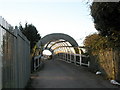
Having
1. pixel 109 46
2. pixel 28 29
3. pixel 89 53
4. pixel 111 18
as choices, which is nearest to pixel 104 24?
pixel 111 18

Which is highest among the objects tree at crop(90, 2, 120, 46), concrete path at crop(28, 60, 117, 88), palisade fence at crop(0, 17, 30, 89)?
tree at crop(90, 2, 120, 46)

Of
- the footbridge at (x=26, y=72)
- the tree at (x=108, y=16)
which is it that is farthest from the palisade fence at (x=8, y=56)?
the tree at (x=108, y=16)

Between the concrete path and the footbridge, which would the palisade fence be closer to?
the footbridge

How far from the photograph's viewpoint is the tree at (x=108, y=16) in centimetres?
1106

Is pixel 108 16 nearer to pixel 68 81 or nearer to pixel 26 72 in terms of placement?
pixel 68 81

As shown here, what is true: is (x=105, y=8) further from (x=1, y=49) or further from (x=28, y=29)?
(x=28, y=29)

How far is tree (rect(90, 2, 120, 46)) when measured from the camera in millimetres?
11061

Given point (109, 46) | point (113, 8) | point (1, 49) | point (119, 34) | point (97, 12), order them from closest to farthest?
point (1, 49), point (113, 8), point (97, 12), point (119, 34), point (109, 46)

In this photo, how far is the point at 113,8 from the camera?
36.2ft

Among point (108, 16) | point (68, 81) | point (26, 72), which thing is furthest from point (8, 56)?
point (68, 81)

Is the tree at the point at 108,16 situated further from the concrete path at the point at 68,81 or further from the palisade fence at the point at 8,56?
the palisade fence at the point at 8,56

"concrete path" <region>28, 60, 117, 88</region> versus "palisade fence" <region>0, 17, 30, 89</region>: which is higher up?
"palisade fence" <region>0, 17, 30, 89</region>

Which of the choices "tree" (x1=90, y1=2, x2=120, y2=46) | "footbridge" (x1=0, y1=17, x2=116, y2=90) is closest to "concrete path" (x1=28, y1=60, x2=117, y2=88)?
"footbridge" (x1=0, y1=17, x2=116, y2=90)

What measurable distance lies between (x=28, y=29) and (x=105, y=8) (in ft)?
77.5
